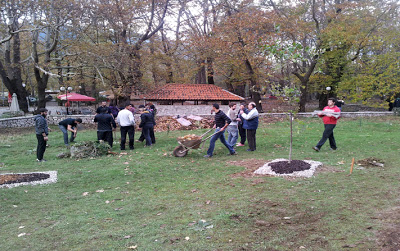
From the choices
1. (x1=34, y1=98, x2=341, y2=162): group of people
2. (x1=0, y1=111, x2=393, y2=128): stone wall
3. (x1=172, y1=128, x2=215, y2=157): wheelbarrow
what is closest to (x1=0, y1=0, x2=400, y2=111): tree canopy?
(x1=0, y1=111, x2=393, y2=128): stone wall

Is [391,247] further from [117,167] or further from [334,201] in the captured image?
[117,167]

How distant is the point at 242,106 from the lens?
1138 centimetres

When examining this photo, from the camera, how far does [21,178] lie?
7645 mm

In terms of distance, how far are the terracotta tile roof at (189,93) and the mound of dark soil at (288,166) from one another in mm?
14529

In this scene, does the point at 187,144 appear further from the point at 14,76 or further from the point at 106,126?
the point at 14,76

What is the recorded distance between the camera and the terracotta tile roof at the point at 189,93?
852 inches

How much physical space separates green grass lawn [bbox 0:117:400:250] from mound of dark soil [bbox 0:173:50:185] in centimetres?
64

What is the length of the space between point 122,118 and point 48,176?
3967 mm

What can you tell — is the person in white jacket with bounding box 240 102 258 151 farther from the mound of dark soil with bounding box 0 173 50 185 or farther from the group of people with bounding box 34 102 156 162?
the mound of dark soil with bounding box 0 173 50 185

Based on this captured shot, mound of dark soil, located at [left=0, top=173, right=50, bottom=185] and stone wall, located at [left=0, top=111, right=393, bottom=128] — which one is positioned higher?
stone wall, located at [left=0, top=111, right=393, bottom=128]

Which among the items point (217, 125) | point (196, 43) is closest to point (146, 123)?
point (217, 125)

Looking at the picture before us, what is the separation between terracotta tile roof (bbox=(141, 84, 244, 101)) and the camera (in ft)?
71.0

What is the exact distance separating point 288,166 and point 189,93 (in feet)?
50.5

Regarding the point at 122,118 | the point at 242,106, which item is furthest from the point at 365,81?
the point at 122,118
